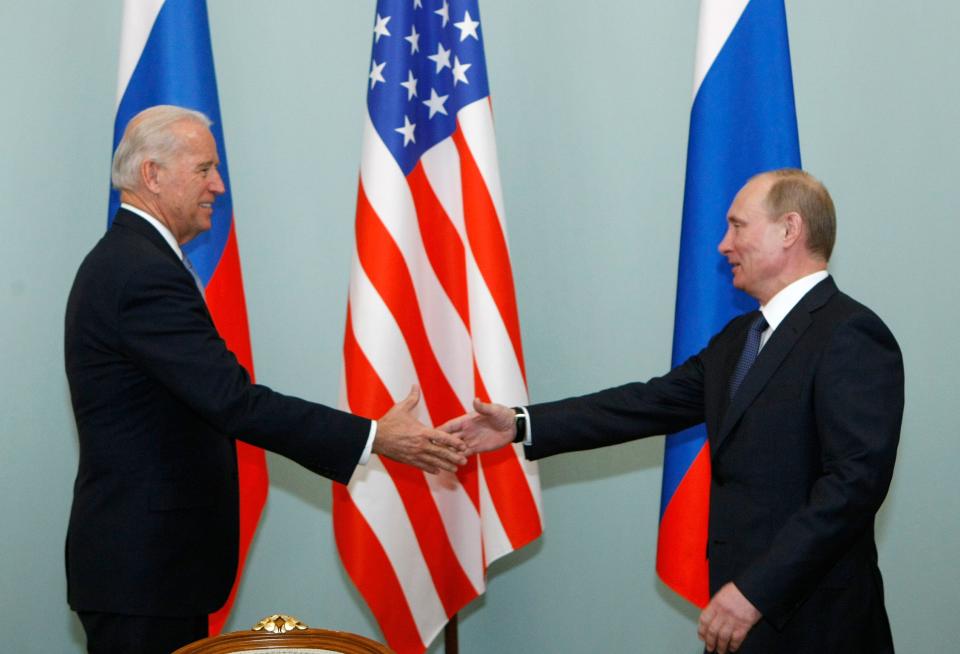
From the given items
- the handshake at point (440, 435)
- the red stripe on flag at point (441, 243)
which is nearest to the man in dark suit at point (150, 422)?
the handshake at point (440, 435)

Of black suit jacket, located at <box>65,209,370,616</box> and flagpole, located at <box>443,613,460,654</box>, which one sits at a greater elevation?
black suit jacket, located at <box>65,209,370,616</box>

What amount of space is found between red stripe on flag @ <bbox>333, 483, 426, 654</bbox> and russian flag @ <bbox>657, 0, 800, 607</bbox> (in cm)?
84

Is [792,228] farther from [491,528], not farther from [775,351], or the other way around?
[491,528]

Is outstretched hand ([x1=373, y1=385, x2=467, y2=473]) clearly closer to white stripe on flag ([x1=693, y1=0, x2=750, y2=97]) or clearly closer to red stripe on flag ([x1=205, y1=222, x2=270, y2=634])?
red stripe on flag ([x1=205, y1=222, x2=270, y2=634])

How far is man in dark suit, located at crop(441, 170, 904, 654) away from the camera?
6.93ft

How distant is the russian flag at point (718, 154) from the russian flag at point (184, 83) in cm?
135

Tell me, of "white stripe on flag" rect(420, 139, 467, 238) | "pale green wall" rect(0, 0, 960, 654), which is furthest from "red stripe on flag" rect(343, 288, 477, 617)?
"pale green wall" rect(0, 0, 960, 654)

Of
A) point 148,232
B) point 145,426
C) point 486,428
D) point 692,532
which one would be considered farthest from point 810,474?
point 148,232

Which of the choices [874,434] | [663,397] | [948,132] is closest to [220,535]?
[663,397]

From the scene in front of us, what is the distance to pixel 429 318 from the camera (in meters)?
3.19

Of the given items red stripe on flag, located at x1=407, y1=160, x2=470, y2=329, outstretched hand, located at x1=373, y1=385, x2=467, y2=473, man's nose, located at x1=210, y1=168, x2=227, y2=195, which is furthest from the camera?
red stripe on flag, located at x1=407, y1=160, x2=470, y2=329

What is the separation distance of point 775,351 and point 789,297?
148 millimetres

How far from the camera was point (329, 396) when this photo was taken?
146 inches

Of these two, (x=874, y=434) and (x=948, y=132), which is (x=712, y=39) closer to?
(x=948, y=132)
